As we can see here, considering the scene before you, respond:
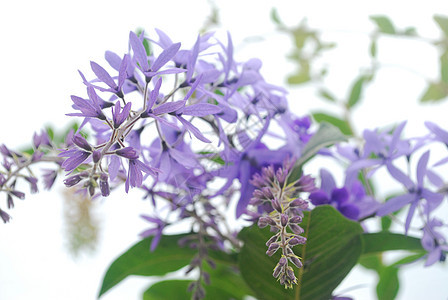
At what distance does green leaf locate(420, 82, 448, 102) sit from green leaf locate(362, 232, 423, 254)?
34cm

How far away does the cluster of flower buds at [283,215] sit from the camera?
9.7 inches

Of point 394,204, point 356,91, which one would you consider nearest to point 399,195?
point 394,204

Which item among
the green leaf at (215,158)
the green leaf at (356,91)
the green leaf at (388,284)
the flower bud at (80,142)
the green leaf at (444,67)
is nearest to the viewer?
the flower bud at (80,142)

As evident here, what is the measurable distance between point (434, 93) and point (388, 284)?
33 centimetres

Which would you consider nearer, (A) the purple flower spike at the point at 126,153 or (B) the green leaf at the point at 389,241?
(A) the purple flower spike at the point at 126,153

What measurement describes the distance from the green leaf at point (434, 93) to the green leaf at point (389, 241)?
1.12ft

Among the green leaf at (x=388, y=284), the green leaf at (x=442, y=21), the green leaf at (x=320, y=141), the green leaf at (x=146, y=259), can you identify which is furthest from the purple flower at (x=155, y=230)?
the green leaf at (x=442, y=21)

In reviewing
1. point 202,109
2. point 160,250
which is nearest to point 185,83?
point 202,109

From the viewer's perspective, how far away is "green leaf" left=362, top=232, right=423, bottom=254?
378mm

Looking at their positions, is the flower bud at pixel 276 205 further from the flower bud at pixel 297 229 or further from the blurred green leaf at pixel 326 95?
the blurred green leaf at pixel 326 95

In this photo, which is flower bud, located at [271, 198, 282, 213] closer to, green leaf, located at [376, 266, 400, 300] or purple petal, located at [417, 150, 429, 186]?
purple petal, located at [417, 150, 429, 186]

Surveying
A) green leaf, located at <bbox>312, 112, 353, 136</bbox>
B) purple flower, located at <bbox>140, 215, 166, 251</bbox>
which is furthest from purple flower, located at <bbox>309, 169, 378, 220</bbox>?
green leaf, located at <bbox>312, 112, 353, 136</bbox>

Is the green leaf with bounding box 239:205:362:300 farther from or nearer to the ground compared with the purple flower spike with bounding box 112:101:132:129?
nearer to the ground

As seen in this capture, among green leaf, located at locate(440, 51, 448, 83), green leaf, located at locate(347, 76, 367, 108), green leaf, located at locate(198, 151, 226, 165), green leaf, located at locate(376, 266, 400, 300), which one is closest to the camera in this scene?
green leaf, located at locate(198, 151, 226, 165)
